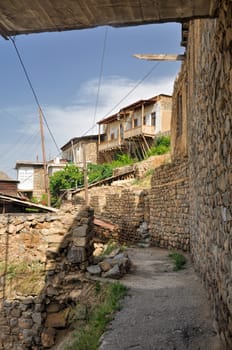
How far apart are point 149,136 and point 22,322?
27512 mm

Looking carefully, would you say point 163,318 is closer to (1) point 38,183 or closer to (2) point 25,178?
(1) point 38,183

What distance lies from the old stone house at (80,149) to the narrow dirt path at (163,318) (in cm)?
3212

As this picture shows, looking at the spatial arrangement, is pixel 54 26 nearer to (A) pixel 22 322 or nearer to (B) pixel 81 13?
(B) pixel 81 13

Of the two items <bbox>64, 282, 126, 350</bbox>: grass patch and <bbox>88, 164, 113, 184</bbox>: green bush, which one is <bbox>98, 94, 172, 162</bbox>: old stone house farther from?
<bbox>64, 282, 126, 350</bbox>: grass patch

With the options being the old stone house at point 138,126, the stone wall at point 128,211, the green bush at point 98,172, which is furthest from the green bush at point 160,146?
the stone wall at point 128,211

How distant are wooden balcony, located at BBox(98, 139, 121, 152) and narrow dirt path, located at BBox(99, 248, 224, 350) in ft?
100

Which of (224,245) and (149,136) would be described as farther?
(149,136)

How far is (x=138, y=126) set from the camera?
111 ft

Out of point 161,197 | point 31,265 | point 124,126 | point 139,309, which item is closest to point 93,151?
point 124,126

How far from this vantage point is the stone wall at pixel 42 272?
24.0 ft

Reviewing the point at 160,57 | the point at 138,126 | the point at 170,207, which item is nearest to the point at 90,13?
the point at 160,57

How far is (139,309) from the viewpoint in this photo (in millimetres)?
5664

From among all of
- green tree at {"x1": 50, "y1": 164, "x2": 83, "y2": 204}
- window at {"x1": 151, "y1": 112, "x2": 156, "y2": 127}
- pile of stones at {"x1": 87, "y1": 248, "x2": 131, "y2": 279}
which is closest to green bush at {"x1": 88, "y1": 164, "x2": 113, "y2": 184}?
green tree at {"x1": 50, "y1": 164, "x2": 83, "y2": 204}

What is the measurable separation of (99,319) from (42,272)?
291cm
